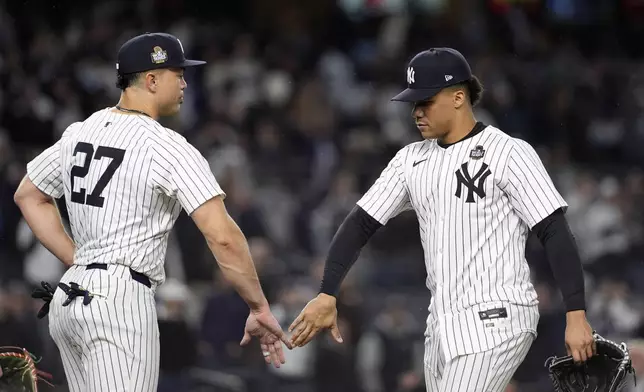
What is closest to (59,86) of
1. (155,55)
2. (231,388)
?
(231,388)

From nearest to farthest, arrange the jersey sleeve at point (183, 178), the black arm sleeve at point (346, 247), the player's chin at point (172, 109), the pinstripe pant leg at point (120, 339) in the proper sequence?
1. the pinstripe pant leg at point (120, 339)
2. the jersey sleeve at point (183, 178)
3. the player's chin at point (172, 109)
4. the black arm sleeve at point (346, 247)

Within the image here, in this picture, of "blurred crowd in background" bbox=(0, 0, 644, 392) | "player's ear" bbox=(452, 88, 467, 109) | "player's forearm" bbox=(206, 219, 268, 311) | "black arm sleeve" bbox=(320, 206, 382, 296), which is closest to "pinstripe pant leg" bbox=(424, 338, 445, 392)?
"black arm sleeve" bbox=(320, 206, 382, 296)

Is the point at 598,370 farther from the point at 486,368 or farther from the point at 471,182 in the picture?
the point at 471,182

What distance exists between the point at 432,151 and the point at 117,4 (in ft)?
31.6

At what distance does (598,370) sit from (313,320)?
4.24ft

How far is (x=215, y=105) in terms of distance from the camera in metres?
13.1

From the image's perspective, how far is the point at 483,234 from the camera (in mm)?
5230

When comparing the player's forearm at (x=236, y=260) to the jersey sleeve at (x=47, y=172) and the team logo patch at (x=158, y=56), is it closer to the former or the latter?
the team logo patch at (x=158, y=56)

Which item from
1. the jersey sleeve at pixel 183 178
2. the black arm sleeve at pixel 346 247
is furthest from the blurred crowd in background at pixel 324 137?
the jersey sleeve at pixel 183 178

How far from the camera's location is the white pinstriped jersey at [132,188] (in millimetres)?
5125

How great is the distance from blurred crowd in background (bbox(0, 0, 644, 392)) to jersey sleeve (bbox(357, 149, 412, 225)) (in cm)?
284

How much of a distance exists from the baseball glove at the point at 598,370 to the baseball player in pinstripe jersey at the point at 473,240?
0.29 m

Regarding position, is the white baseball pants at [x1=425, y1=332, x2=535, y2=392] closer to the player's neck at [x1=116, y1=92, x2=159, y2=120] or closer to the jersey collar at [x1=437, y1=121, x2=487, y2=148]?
the jersey collar at [x1=437, y1=121, x2=487, y2=148]

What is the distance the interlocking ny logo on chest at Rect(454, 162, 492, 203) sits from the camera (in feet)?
17.1
